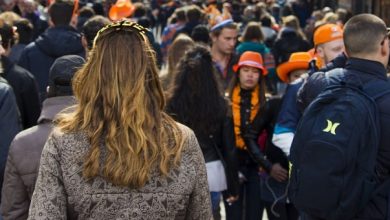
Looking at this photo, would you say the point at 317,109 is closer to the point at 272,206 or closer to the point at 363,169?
the point at 363,169

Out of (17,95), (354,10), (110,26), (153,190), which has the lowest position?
(354,10)

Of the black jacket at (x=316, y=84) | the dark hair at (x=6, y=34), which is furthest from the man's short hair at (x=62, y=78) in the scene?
the dark hair at (x=6, y=34)

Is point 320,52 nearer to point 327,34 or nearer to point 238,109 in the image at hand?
point 327,34

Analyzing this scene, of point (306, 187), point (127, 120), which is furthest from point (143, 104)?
point (306, 187)

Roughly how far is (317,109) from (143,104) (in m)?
1.35

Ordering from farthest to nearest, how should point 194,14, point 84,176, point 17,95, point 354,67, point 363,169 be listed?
point 194,14
point 17,95
point 354,67
point 363,169
point 84,176

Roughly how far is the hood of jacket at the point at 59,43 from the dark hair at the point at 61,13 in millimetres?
173

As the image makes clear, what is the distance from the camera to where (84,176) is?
124 inches

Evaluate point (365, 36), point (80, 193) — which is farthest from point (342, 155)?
point (80, 193)

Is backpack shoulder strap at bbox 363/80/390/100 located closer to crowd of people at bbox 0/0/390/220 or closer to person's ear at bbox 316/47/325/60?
crowd of people at bbox 0/0/390/220

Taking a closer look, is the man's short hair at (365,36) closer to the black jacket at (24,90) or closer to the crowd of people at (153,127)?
the crowd of people at (153,127)

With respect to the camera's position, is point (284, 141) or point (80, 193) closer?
point (80, 193)

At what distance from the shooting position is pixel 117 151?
315cm

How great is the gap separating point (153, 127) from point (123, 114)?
0.43 feet
